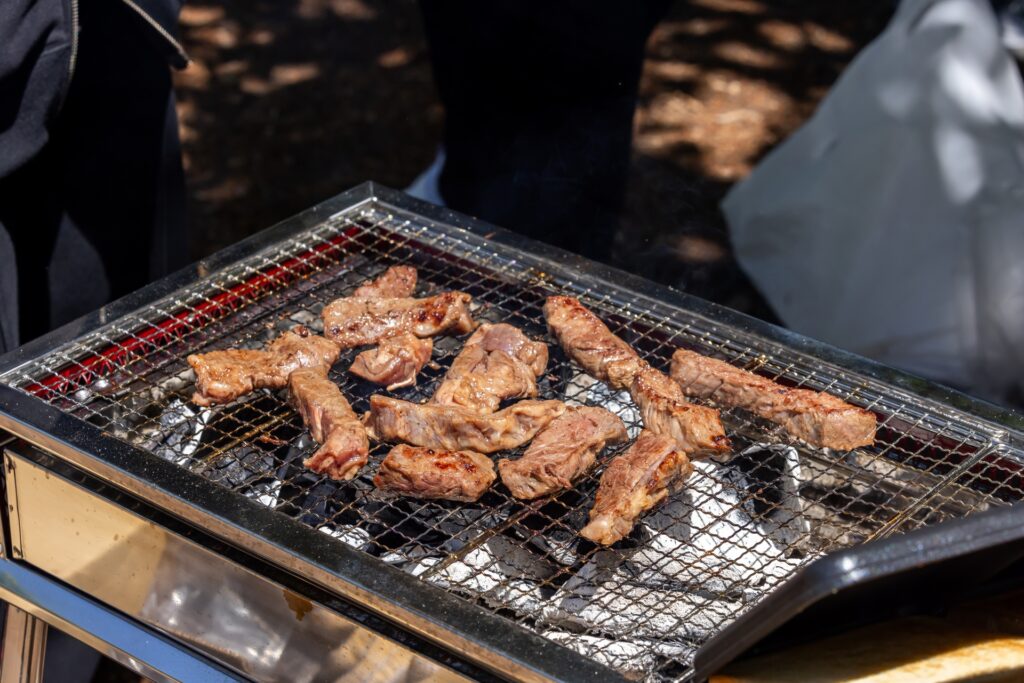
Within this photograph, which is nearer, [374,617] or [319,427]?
[374,617]

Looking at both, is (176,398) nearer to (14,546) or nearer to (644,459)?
(14,546)

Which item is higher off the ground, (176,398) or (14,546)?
(176,398)

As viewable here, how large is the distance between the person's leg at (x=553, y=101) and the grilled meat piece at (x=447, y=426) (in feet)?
7.44

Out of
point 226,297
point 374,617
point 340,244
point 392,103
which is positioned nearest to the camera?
point 374,617

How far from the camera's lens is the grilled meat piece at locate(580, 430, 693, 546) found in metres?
2.47

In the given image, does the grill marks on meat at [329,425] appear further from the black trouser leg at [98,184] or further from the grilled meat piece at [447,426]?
the black trouser leg at [98,184]

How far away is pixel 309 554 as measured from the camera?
7.26 feet

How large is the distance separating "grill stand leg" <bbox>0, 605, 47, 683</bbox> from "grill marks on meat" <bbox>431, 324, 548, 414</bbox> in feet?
4.14

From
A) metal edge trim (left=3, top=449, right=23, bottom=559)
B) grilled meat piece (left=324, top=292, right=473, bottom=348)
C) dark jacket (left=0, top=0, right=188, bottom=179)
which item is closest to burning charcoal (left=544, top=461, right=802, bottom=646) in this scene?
grilled meat piece (left=324, top=292, right=473, bottom=348)

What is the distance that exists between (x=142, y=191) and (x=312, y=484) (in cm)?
201

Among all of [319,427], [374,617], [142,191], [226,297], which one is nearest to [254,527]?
[374,617]

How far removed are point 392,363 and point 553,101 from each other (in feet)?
8.52

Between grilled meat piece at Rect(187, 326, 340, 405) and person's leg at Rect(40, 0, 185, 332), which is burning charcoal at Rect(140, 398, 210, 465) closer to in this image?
grilled meat piece at Rect(187, 326, 340, 405)

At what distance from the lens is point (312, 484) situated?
2729mm
